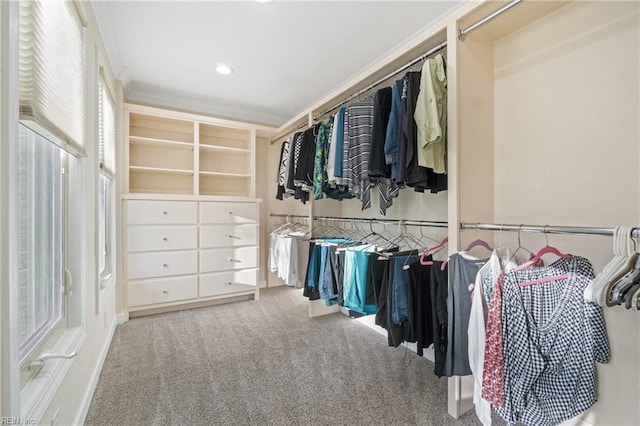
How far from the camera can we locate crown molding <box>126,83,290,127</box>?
322 centimetres

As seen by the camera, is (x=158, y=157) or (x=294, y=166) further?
(x=158, y=157)

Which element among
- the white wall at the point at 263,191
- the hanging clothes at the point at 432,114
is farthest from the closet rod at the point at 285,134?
the hanging clothes at the point at 432,114

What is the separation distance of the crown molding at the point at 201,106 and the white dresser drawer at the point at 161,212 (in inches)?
48.9

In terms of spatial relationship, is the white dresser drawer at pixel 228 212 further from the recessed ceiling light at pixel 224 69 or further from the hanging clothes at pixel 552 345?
the hanging clothes at pixel 552 345

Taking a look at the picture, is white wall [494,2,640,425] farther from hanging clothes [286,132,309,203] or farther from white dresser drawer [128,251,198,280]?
white dresser drawer [128,251,198,280]

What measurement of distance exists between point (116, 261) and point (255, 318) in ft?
4.90

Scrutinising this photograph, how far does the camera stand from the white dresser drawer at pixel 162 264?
9.63 ft

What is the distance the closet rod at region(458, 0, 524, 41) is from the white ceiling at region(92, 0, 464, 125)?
17.7 inches

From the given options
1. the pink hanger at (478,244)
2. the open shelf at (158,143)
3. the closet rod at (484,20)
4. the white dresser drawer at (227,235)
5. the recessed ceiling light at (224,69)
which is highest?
the recessed ceiling light at (224,69)

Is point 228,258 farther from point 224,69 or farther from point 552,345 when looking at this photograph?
point 552,345

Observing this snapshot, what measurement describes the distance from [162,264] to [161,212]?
56 centimetres

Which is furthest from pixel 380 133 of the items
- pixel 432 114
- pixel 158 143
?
pixel 158 143

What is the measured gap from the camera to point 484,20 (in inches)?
57.0

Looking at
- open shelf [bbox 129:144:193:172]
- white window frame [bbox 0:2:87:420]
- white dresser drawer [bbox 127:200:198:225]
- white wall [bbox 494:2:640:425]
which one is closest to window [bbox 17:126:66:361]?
white window frame [bbox 0:2:87:420]
